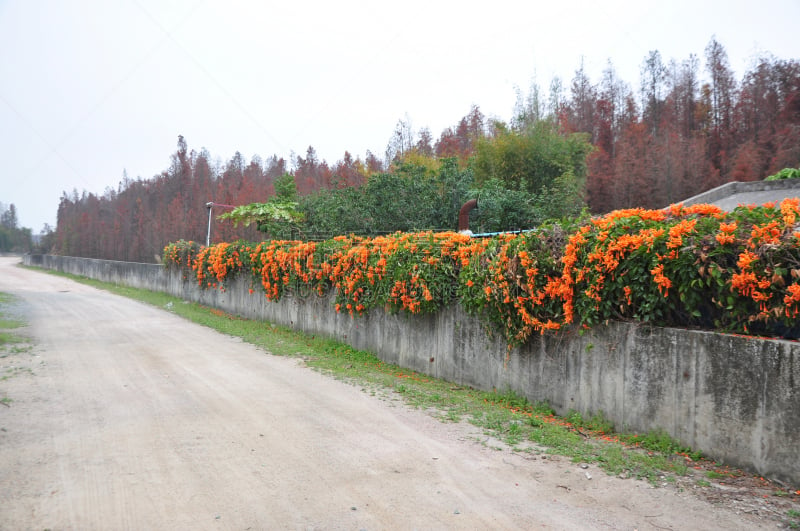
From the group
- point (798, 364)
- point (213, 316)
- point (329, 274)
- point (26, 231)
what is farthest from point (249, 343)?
point (26, 231)

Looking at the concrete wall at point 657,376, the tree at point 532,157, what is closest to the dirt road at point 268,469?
the concrete wall at point 657,376

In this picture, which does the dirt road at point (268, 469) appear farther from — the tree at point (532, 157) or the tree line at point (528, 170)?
the tree at point (532, 157)

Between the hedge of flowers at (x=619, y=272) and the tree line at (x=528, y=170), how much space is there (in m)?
7.97

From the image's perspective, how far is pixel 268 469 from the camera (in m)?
4.30

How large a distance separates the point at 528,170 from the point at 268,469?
19.9 m

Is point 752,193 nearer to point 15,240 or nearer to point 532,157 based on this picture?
point 532,157

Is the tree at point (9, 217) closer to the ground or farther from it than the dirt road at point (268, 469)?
farther from it

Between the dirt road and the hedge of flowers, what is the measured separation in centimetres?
159

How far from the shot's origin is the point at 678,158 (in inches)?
1116

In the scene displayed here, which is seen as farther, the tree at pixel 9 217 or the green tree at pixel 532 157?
the tree at pixel 9 217

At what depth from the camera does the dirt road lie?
3549 millimetres

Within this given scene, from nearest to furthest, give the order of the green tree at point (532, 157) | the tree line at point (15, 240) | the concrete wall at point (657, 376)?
the concrete wall at point (657, 376) → the green tree at point (532, 157) → the tree line at point (15, 240)

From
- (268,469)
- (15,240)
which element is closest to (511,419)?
(268,469)

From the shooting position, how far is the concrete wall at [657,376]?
13.4 feet
